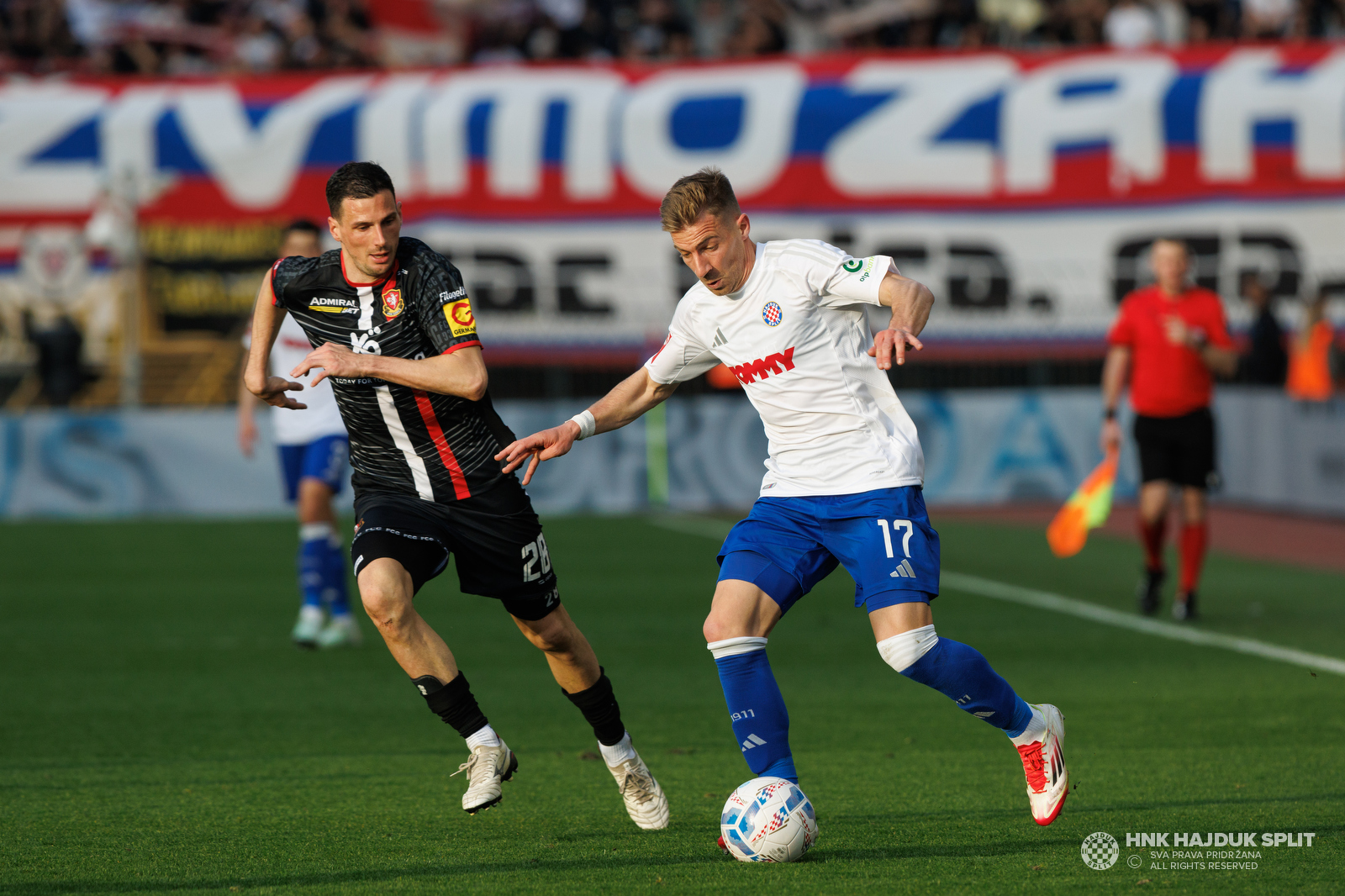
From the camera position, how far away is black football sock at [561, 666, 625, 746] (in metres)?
5.73

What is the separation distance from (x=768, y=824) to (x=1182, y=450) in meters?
6.37

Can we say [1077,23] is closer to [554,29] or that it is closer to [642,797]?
[554,29]

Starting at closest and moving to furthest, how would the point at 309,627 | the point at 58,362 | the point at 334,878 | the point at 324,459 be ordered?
the point at 334,878 < the point at 324,459 < the point at 309,627 < the point at 58,362

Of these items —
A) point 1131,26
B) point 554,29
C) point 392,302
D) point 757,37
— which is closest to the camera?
point 392,302

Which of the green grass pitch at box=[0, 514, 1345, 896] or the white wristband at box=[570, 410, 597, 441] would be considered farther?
the white wristband at box=[570, 410, 597, 441]

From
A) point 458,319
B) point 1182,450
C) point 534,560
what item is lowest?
point 1182,450

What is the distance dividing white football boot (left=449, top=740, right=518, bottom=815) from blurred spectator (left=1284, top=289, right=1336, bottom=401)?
51.5ft

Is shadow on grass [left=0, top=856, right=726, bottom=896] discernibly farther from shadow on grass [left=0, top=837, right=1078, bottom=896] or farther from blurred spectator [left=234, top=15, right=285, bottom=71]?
blurred spectator [left=234, top=15, right=285, bottom=71]

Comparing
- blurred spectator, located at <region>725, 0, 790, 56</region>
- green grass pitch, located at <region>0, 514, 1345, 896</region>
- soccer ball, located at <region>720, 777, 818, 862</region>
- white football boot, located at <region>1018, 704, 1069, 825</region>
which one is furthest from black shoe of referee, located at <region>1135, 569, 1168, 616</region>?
blurred spectator, located at <region>725, 0, 790, 56</region>

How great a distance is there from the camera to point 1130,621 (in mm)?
10625

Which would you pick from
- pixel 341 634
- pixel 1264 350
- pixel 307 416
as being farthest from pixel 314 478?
pixel 1264 350

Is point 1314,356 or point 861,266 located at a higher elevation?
point 861,266

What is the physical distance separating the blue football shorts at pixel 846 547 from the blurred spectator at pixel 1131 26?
19.8 meters

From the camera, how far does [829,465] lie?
5.43 meters
